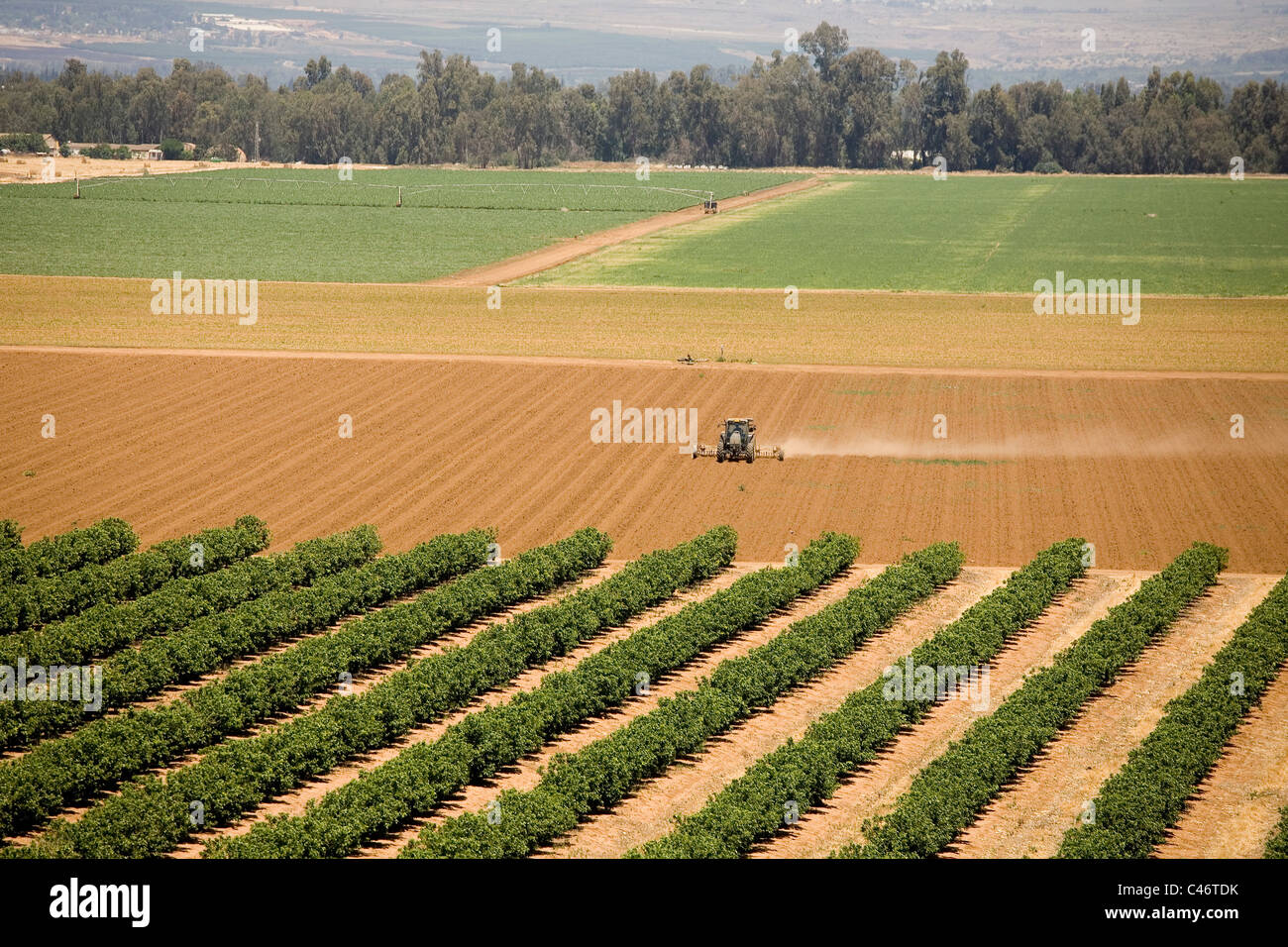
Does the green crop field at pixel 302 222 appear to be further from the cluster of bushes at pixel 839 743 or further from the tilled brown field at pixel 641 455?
the cluster of bushes at pixel 839 743

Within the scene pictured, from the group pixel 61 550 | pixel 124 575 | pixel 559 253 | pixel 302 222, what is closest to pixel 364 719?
pixel 124 575

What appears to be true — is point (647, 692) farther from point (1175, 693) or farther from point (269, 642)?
point (1175, 693)

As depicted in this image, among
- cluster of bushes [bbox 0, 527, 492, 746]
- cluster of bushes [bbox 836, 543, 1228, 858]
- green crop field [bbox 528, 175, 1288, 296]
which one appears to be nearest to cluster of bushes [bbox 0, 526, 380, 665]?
cluster of bushes [bbox 0, 527, 492, 746]

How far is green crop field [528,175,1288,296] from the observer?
85250 millimetres

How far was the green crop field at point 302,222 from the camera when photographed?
8806 centimetres

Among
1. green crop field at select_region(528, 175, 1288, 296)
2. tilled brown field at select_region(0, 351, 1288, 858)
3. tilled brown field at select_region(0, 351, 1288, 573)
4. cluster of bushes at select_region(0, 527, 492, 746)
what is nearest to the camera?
tilled brown field at select_region(0, 351, 1288, 858)

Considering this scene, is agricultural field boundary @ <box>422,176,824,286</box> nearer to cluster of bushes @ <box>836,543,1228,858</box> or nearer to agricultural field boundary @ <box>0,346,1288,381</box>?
agricultural field boundary @ <box>0,346,1288,381</box>

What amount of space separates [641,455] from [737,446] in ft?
10.4

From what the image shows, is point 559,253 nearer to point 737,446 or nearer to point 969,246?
point 969,246

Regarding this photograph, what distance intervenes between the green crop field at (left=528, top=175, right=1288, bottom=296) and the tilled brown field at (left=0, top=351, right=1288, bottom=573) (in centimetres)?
2825

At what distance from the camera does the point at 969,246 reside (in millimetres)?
107250

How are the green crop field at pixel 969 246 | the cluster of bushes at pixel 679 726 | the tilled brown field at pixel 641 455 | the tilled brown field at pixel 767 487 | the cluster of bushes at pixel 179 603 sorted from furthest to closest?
the green crop field at pixel 969 246 → the tilled brown field at pixel 641 455 → the cluster of bushes at pixel 179 603 → the tilled brown field at pixel 767 487 → the cluster of bushes at pixel 679 726

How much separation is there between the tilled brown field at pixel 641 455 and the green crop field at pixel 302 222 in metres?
30.7

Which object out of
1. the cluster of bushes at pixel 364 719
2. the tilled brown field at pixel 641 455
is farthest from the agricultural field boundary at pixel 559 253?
the cluster of bushes at pixel 364 719
